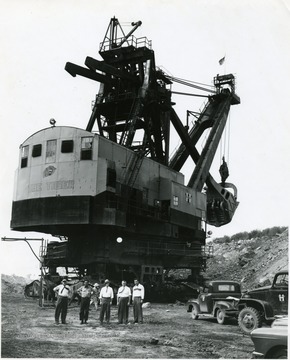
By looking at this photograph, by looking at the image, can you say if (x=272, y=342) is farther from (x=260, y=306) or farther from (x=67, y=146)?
(x=67, y=146)

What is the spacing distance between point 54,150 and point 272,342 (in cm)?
1511

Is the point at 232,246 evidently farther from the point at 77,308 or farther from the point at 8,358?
the point at 8,358

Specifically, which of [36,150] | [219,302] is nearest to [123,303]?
[219,302]

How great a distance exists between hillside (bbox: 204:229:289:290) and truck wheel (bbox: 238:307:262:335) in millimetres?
13682

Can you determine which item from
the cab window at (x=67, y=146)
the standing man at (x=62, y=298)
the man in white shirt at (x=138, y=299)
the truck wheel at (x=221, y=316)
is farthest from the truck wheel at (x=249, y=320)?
the cab window at (x=67, y=146)

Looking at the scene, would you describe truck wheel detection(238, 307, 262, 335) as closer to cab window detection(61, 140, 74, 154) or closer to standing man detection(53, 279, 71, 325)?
standing man detection(53, 279, 71, 325)

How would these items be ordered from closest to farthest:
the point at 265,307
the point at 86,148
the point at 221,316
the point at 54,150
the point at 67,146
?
1. the point at 265,307
2. the point at 221,316
3. the point at 86,148
4. the point at 67,146
5. the point at 54,150

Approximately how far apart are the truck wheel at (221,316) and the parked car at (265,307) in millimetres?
2010

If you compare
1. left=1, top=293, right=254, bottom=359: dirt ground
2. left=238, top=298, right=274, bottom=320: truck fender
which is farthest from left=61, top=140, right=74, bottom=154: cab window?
left=238, top=298, right=274, bottom=320: truck fender

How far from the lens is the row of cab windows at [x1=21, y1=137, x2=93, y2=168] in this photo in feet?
68.2

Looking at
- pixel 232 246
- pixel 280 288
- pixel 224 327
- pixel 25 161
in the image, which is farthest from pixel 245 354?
pixel 232 246

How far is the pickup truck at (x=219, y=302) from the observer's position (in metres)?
14.8

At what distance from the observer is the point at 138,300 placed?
14.5 meters

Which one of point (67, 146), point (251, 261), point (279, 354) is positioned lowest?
point (279, 354)
